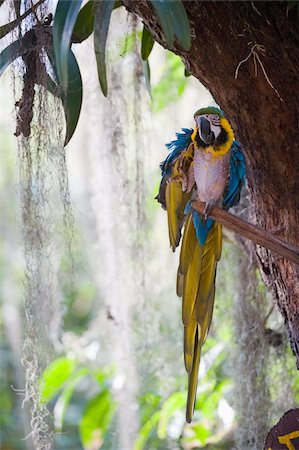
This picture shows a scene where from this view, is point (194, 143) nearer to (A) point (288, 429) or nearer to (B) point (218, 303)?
(A) point (288, 429)

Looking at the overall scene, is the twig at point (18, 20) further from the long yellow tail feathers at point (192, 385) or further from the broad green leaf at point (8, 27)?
the long yellow tail feathers at point (192, 385)

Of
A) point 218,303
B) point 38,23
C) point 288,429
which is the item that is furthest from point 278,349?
point 38,23

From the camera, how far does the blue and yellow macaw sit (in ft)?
3.99

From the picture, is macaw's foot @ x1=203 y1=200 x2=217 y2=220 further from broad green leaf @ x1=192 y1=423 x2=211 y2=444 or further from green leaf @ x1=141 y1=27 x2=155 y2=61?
broad green leaf @ x1=192 y1=423 x2=211 y2=444

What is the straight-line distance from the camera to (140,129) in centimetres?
183

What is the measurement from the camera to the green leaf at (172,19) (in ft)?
3.09

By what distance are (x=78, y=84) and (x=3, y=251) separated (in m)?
2.90

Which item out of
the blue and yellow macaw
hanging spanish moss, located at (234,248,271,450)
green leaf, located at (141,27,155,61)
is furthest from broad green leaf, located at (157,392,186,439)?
green leaf, located at (141,27,155,61)

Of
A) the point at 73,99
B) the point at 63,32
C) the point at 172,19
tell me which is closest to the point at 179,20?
the point at 172,19

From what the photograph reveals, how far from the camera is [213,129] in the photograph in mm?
1161

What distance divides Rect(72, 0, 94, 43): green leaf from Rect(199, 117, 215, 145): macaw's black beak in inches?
12.0

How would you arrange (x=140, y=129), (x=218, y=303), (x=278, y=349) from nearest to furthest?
1. (x=140, y=129)
2. (x=278, y=349)
3. (x=218, y=303)

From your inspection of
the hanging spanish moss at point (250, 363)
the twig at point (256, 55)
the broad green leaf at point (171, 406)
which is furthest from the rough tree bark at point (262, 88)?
the broad green leaf at point (171, 406)

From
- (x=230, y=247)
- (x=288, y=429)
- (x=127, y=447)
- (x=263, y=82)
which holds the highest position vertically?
(x=263, y=82)
